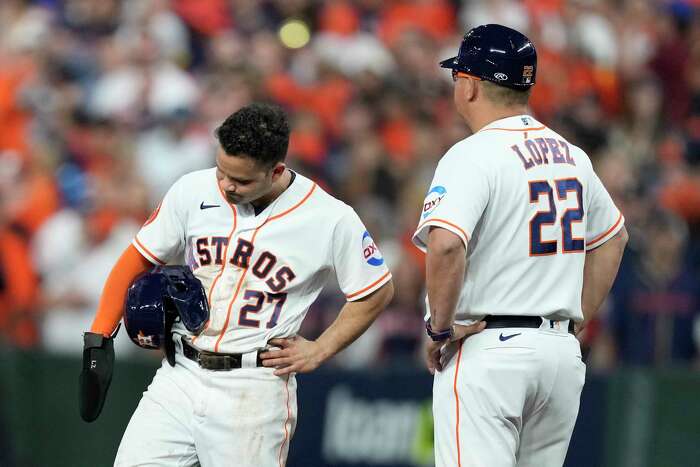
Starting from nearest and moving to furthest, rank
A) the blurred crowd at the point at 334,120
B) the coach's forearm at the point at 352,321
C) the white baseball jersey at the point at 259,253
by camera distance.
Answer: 1. the white baseball jersey at the point at 259,253
2. the coach's forearm at the point at 352,321
3. the blurred crowd at the point at 334,120

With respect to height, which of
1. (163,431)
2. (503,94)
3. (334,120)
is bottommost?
(163,431)

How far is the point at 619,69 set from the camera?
12617mm

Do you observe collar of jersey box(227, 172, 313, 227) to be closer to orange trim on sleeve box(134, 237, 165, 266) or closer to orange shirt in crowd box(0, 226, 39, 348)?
orange trim on sleeve box(134, 237, 165, 266)

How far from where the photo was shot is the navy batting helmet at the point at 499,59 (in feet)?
16.0

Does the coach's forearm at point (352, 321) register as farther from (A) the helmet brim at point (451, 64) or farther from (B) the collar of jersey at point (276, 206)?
(A) the helmet brim at point (451, 64)

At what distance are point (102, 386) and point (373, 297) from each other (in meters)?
1.18

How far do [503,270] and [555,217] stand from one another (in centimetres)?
29

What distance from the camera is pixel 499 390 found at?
15.7 ft

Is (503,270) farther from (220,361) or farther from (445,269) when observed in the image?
(220,361)

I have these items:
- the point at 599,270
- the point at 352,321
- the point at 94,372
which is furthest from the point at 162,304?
the point at 599,270

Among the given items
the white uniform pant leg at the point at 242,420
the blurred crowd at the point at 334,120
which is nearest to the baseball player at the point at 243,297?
the white uniform pant leg at the point at 242,420

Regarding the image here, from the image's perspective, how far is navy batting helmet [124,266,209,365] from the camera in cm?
500

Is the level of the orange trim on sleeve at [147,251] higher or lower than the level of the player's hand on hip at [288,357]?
higher

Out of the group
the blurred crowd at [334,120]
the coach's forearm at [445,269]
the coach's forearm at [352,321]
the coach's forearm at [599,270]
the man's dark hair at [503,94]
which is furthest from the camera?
the blurred crowd at [334,120]
